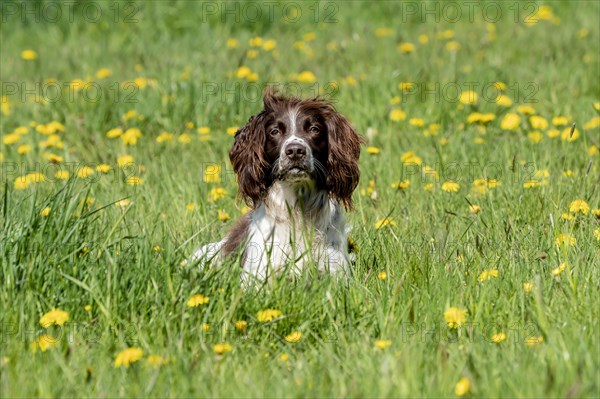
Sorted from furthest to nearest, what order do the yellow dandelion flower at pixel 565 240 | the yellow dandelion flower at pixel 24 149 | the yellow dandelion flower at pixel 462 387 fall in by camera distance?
the yellow dandelion flower at pixel 24 149 → the yellow dandelion flower at pixel 565 240 → the yellow dandelion flower at pixel 462 387

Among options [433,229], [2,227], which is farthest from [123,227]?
[433,229]

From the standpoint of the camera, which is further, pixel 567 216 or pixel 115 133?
pixel 115 133

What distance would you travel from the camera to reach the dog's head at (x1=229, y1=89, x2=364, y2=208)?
476cm

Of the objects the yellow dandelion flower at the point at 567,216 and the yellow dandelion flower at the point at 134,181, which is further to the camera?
the yellow dandelion flower at the point at 134,181

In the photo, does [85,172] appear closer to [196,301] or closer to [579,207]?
[196,301]

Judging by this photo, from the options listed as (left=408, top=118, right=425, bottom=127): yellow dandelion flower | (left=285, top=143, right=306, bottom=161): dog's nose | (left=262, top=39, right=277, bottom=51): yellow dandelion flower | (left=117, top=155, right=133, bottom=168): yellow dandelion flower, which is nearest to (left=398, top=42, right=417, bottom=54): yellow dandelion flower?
(left=262, top=39, right=277, bottom=51): yellow dandelion flower

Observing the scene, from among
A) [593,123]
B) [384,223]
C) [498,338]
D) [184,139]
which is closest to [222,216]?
[384,223]

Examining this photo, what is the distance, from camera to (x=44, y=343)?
3.36m

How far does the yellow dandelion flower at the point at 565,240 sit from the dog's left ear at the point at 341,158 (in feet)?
3.38

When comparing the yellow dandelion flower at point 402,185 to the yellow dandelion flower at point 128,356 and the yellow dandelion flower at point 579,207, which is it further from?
the yellow dandelion flower at point 128,356

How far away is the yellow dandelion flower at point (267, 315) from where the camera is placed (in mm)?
3574

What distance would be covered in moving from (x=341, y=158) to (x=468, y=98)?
7.48ft

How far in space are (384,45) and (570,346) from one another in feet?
20.4

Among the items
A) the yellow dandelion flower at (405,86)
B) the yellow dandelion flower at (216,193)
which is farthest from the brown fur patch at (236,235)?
the yellow dandelion flower at (405,86)
